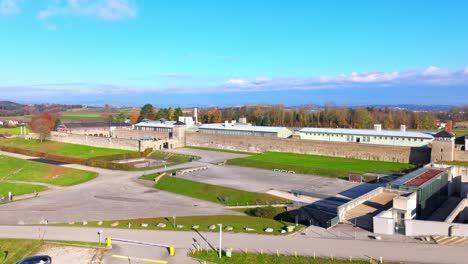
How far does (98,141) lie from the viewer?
70.8 meters

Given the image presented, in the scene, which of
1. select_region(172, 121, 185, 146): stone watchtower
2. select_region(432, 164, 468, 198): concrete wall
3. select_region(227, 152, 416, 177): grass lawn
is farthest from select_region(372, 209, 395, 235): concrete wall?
select_region(172, 121, 185, 146): stone watchtower

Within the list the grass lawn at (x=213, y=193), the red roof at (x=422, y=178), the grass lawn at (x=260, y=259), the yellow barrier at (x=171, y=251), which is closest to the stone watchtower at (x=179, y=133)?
the grass lawn at (x=213, y=193)

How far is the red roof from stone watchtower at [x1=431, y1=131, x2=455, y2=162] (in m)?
9.93

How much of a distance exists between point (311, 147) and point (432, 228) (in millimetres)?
34971

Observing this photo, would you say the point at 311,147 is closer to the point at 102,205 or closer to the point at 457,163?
Answer: the point at 457,163

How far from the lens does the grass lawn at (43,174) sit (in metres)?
43.8

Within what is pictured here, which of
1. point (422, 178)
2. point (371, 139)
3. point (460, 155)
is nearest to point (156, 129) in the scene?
point (371, 139)

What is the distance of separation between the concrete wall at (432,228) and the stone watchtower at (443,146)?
2413cm

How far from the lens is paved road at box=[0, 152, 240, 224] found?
93.4 feet

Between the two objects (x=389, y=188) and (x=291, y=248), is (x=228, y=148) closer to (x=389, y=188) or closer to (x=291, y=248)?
(x=389, y=188)

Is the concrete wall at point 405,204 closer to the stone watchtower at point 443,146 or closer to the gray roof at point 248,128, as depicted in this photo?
the stone watchtower at point 443,146

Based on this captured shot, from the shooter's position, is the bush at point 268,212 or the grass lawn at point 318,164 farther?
the grass lawn at point 318,164

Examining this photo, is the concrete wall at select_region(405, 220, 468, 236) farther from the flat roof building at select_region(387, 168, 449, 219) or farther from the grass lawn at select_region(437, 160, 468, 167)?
the grass lawn at select_region(437, 160, 468, 167)

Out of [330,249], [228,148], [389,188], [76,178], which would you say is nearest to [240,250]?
[330,249]
